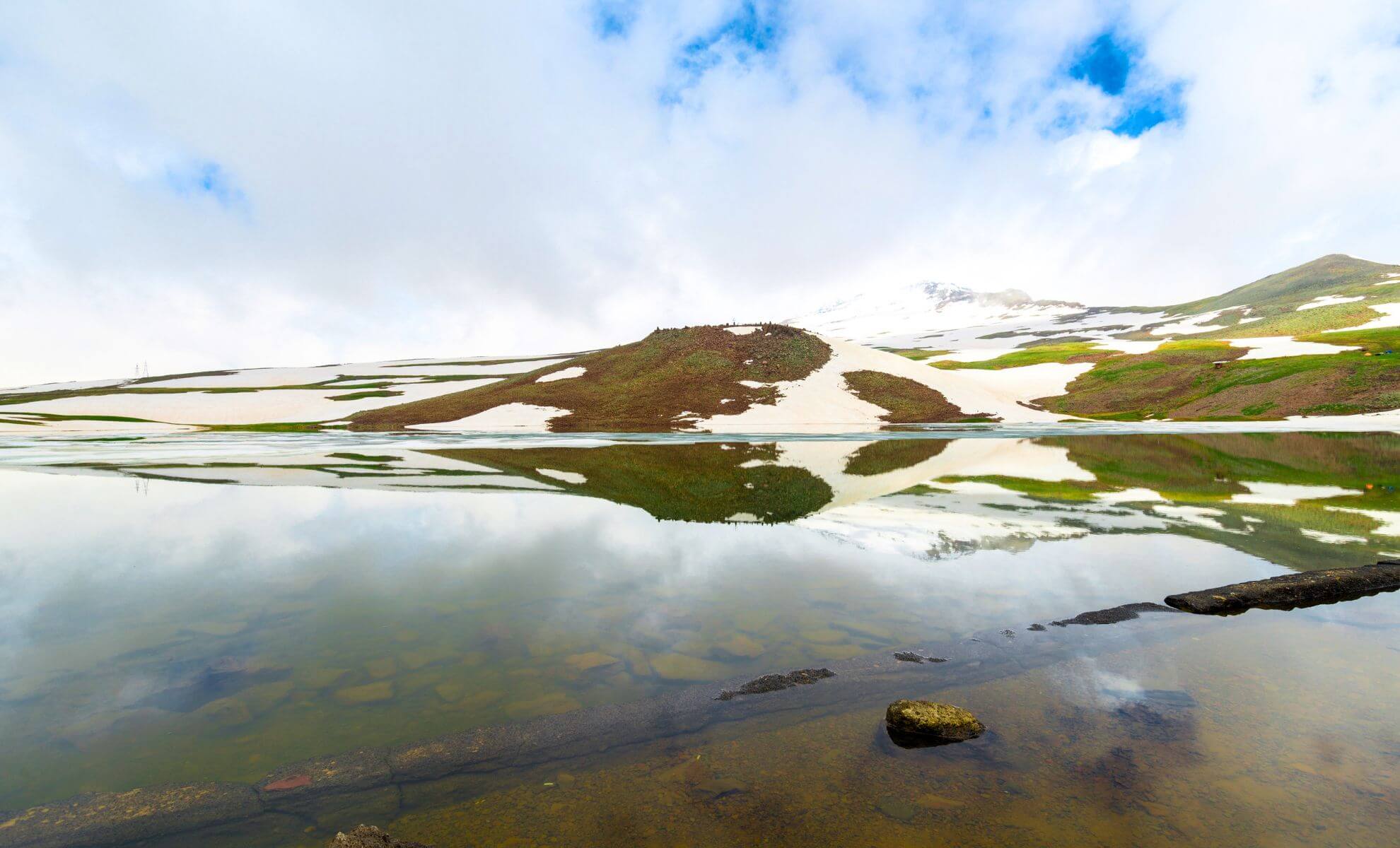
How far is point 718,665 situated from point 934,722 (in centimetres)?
294

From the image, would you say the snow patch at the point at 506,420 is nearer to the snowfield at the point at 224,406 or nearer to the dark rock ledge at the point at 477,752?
the snowfield at the point at 224,406

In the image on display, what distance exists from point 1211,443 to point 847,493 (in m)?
37.5

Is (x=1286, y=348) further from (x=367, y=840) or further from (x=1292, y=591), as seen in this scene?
(x=367, y=840)

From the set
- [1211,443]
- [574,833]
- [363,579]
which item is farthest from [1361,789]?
[1211,443]

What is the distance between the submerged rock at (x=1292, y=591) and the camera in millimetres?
10883

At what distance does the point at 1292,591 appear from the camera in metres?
11.4

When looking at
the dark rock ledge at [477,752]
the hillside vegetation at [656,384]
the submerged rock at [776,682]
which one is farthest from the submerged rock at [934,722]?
the hillside vegetation at [656,384]

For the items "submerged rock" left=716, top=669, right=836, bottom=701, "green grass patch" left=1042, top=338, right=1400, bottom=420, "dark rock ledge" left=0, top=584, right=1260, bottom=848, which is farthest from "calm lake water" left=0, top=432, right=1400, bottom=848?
"green grass patch" left=1042, top=338, right=1400, bottom=420

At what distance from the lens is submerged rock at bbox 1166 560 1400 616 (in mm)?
10883

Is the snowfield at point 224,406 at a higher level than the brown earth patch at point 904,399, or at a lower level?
higher

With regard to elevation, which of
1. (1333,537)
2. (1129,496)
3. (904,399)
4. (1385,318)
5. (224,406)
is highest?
(224,406)

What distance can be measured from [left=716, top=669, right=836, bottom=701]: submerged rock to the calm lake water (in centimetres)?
20

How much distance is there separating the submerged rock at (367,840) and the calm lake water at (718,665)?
0.38 metres

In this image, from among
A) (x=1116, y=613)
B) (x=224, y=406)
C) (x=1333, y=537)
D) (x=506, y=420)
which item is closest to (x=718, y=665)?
(x=1116, y=613)
